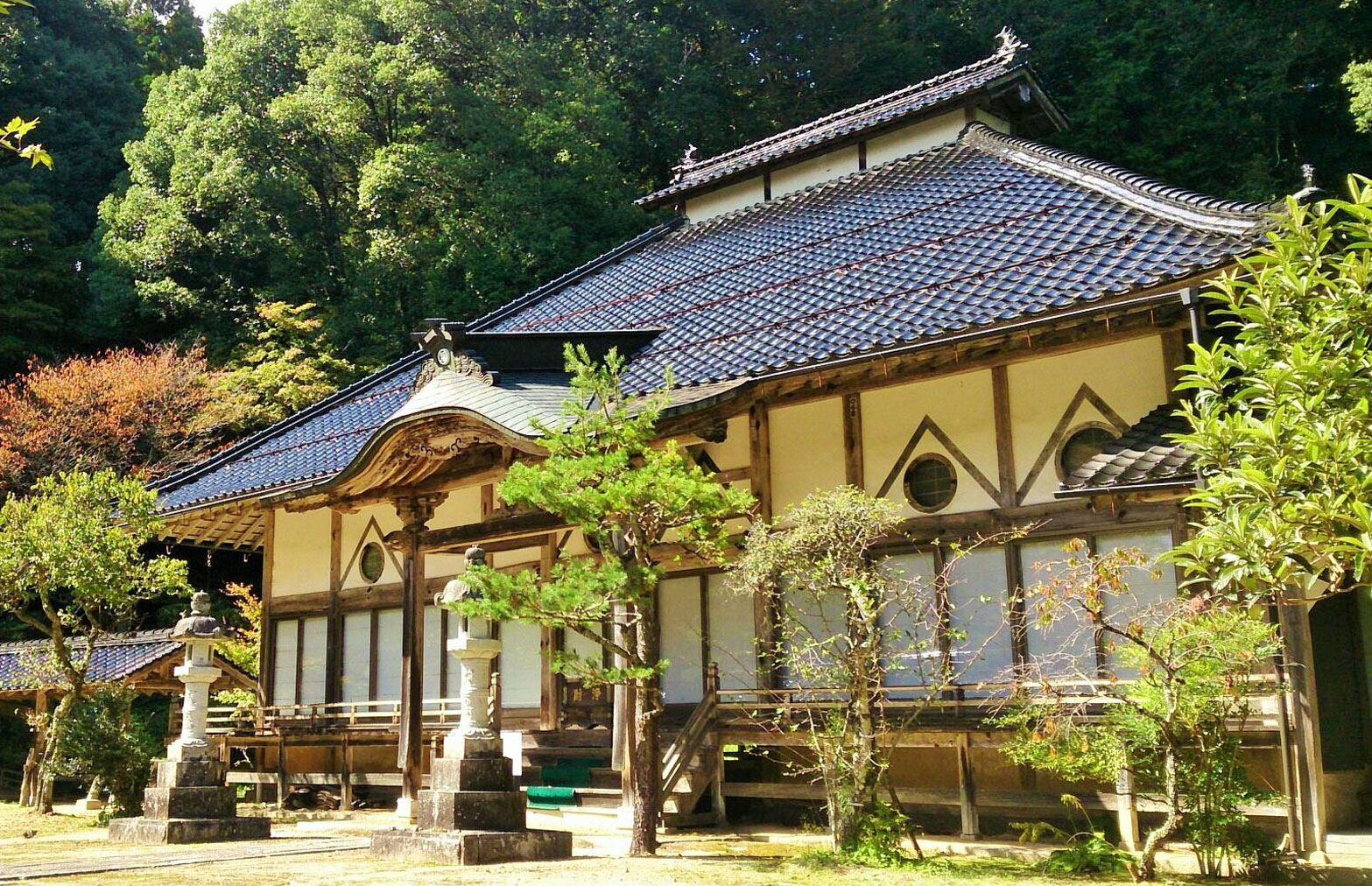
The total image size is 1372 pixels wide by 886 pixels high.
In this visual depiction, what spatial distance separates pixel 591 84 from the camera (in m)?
32.4

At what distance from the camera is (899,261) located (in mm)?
14680

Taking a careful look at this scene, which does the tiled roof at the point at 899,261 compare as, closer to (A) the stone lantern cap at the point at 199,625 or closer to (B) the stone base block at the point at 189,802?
(A) the stone lantern cap at the point at 199,625

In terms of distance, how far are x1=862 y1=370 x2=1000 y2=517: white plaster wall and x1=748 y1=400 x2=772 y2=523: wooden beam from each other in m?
1.11

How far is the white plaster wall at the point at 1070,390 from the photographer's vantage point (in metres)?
11.5

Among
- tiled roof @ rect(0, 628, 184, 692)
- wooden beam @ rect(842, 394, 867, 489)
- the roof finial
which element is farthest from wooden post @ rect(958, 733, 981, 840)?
tiled roof @ rect(0, 628, 184, 692)

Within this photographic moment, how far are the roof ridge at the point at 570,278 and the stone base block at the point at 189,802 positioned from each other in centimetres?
810

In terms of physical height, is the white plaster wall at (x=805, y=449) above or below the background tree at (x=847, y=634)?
above

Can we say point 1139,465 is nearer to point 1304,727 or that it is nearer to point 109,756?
point 1304,727

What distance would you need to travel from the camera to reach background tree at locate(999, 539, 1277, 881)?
28.2ft

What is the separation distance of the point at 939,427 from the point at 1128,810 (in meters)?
4.34

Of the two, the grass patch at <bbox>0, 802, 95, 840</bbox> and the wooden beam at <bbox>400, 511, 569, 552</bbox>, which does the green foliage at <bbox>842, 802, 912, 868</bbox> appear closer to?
the wooden beam at <bbox>400, 511, 569, 552</bbox>

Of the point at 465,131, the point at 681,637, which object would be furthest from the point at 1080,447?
the point at 465,131

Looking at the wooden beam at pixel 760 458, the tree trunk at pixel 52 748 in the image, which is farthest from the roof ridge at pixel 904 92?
the tree trunk at pixel 52 748

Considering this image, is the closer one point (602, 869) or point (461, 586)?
point (602, 869)
